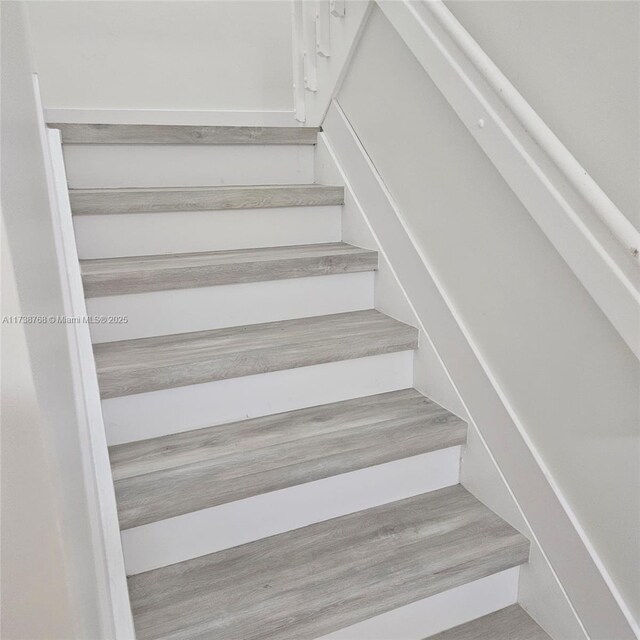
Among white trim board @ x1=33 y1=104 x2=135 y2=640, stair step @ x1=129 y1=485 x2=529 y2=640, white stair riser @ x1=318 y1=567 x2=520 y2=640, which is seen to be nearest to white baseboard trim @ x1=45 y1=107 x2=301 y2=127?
white trim board @ x1=33 y1=104 x2=135 y2=640

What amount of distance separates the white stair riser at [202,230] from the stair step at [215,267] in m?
0.04

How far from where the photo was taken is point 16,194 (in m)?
0.41

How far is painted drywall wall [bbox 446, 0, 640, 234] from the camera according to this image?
910mm

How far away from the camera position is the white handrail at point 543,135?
2.95ft

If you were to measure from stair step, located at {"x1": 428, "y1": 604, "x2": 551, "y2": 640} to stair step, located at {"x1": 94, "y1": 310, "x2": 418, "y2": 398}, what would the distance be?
2.20ft

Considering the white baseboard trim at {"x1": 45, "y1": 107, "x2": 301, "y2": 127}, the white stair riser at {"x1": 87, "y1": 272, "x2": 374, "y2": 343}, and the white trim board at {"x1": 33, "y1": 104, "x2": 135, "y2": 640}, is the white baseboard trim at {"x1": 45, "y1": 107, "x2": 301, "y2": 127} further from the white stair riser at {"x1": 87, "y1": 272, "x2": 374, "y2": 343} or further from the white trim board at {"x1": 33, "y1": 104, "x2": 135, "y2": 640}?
the white trim board at {"x1": 33, "y1": 104, "x2": 135, "y2": 640}

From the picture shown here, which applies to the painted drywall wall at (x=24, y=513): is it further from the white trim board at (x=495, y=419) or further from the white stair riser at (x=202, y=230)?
the white stair riser at (x=202, y=230)

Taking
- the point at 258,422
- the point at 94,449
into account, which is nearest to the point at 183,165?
the point at 258,422

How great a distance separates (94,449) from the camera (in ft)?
3.69

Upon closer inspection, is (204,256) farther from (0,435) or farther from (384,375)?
(0,435)

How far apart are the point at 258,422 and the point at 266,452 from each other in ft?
0.51

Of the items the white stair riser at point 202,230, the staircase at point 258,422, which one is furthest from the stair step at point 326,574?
the white stair riser at point 202,230

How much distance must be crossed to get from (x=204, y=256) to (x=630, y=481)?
123 cm

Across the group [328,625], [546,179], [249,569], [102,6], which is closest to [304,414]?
[249,569]
